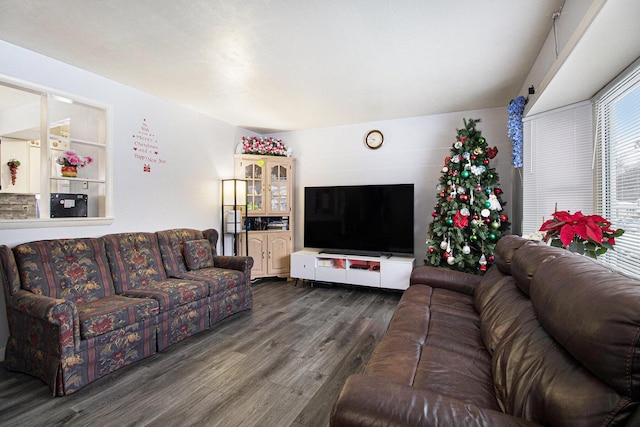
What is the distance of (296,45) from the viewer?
93.8 inches

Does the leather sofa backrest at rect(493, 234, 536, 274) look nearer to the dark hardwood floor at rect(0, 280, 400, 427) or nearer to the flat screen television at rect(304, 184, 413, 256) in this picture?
the dark hardwood floor at rect(0, 280, 400, 427)

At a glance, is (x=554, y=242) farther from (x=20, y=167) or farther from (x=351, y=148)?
(x=20, y=167)

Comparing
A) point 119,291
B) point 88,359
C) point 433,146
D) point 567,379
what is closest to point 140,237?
point 119,291

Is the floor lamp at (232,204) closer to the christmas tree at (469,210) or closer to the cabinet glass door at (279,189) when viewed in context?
the cabinet glass door at (279,189)

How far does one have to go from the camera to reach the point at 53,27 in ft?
7.09

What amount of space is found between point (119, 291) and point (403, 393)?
283 cm

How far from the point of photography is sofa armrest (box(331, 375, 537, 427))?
797mm

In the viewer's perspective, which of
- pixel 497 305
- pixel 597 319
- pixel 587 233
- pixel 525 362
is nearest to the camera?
pixel 597 319

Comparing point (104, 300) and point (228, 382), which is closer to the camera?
point (228, 382)

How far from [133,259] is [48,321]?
1.10 metres

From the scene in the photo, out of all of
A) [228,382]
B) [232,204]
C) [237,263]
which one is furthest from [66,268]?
[232,204]

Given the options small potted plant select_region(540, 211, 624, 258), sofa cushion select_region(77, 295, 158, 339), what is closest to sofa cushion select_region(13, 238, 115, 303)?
sofa cushion select_region(77, 295, 158, 339)

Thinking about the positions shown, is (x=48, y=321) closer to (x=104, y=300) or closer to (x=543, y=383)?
(x=104, y=300)

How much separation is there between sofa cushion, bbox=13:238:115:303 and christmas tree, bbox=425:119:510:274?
3.47 metres
